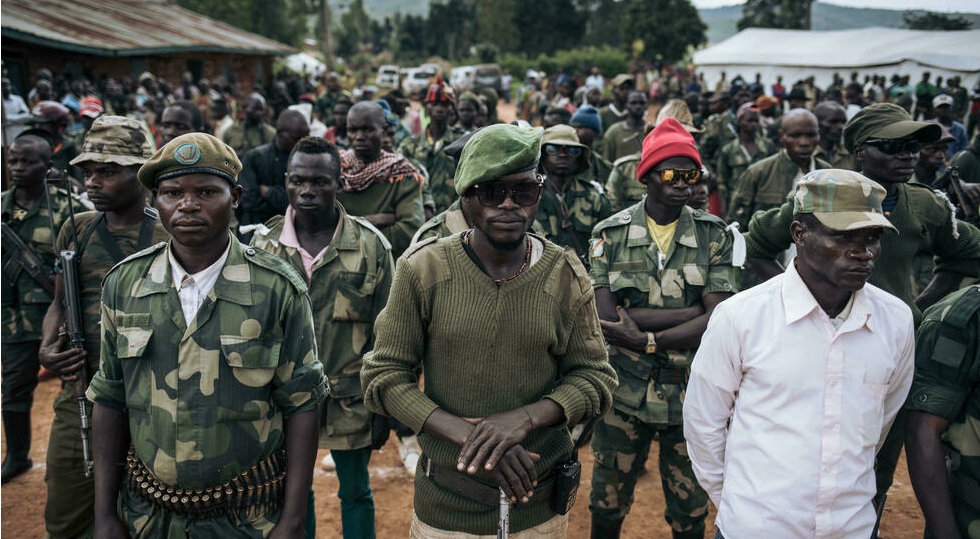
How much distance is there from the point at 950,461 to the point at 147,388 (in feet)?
9.06

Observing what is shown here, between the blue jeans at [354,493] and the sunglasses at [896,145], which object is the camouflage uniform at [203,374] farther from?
the sunglasses at [896,145]

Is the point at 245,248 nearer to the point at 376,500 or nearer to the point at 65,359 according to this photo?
Result: the point at 65,359

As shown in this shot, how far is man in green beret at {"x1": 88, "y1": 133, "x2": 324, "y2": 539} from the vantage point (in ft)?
7.66

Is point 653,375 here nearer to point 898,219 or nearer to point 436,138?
point 898,219

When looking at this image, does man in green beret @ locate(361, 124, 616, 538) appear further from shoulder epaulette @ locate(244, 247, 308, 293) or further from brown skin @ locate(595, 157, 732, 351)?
brown skin @ locate(595, 157, 732, 351)

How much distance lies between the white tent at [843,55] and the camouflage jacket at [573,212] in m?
18.0

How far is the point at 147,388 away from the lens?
92.7 inches

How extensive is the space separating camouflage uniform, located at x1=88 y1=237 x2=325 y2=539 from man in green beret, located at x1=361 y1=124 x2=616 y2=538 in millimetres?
327

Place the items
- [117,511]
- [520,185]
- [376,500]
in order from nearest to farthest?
1. [520,185]
2. [117,511]
3. [376,500]

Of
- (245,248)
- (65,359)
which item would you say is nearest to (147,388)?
(245,248)

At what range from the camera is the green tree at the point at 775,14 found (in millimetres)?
51000

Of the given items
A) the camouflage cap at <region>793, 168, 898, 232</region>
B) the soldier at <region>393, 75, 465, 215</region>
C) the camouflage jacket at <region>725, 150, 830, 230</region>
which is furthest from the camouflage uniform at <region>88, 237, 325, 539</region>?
the camouflage jacket at <region>725, 150, 830, 230</region>

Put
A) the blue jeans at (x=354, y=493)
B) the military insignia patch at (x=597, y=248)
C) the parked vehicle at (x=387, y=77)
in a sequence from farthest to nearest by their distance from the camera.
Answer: the parked vehicle at (x=387, y=77), the military insignia patch at (x=597, y=248), the blue jeans at (x=354, y=493)

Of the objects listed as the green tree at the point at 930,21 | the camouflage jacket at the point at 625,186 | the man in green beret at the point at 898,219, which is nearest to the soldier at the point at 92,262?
the man in green beret at the point at 898,219
